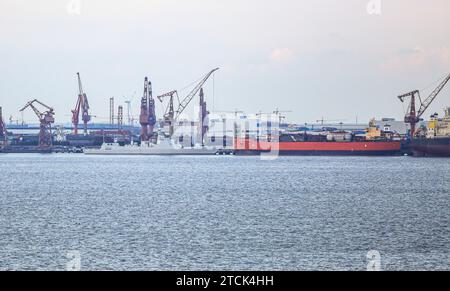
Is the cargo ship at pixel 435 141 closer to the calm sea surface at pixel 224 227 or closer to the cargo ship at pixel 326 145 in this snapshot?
the cargo ship at pixel 326 145

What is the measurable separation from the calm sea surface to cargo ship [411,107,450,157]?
56564 millimetres

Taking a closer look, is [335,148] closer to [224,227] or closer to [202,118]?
[202,118]

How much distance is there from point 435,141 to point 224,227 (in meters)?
90.6

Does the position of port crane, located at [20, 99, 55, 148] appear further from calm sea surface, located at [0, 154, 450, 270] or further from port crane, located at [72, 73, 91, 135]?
calm sea surface, located at [0, 154, 450, 270]

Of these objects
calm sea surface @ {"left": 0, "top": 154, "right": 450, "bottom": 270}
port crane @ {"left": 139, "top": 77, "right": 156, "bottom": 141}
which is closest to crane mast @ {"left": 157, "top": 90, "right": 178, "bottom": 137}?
port crane @ {"left": 139, "top": 77, "right": 156, "bottom": 141}

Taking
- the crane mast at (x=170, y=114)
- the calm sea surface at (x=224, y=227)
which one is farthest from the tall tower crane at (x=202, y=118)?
the calm sea surface at (x=224, y=227)

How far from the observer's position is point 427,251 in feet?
97.4

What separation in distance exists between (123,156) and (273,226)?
120 m

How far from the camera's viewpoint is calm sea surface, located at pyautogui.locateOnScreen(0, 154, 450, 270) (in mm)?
27875

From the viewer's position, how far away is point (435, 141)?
122m

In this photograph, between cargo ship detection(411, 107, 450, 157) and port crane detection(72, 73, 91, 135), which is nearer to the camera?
cargo ship detection(411, 107, 450, 157)

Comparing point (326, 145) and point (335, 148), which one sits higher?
point (326, 145)

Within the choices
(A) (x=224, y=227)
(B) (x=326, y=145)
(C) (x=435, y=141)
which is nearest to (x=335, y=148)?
(B) (x=326, y=145)
